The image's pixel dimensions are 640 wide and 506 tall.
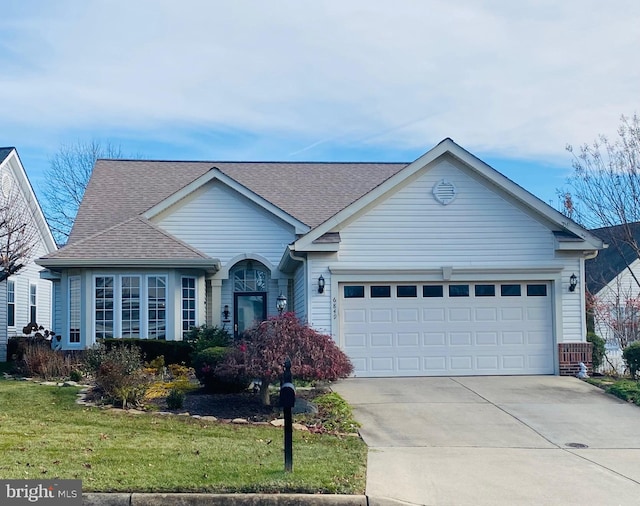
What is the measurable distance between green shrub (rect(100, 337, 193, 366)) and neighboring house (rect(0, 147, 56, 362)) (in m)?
8.55

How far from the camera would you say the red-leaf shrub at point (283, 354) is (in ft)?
40.0

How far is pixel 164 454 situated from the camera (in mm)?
8992

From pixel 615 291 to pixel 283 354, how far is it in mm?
18707

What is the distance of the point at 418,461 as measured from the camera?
948cm

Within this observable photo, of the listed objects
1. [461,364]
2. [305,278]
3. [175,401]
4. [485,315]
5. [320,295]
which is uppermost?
[305,278]

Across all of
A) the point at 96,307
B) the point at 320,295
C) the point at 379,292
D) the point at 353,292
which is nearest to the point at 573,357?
the point at 379,292

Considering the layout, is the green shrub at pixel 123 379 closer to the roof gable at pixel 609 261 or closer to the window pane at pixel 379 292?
the window pane at pixel 379 292

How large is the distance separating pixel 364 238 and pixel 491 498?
32.7 feet

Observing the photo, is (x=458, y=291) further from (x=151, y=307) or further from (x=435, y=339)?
(x=151, y=307)

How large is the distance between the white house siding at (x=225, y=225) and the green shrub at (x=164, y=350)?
384 cm

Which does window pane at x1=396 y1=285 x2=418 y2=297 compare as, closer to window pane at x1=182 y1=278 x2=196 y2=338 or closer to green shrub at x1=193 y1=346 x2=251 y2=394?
green shrub at x1=193 y1=346 x2=251 y2=394

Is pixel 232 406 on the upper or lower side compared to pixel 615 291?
lower

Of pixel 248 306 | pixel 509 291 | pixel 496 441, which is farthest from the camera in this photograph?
pixel 248 306

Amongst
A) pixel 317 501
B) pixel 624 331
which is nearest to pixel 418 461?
pixel 317 501
